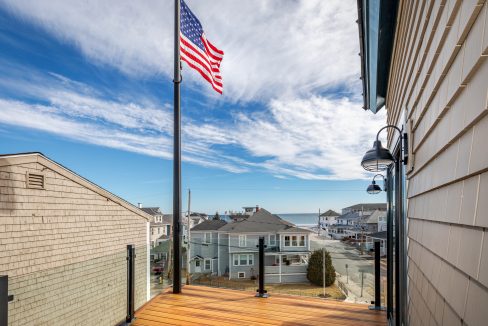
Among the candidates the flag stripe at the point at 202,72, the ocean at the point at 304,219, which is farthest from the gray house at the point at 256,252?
the ocean at the point at 304,219

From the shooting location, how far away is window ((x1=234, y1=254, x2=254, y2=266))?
82.1 feet

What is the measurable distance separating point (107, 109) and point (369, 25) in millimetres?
15332

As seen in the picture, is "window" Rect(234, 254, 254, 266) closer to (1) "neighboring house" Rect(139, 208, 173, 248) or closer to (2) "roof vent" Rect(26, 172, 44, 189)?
(1) "neighboring house" Rect(139, 208, 173, 248)

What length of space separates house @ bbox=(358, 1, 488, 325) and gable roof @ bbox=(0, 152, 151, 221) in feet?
28.0

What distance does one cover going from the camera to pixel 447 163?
1.21 m

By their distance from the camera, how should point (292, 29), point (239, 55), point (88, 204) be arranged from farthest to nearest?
1. point (88, 204)
2. point (239, 55)
3. point (292, 29)

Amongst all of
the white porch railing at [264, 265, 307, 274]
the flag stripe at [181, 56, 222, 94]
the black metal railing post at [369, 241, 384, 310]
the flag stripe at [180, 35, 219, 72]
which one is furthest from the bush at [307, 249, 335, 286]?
the flag stripe at [180, 35, 219, 72]

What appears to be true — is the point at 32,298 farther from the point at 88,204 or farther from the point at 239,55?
the point at 88,204

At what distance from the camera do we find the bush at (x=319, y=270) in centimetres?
2186

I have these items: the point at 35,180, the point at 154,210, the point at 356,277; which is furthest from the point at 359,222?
the point at 35,180

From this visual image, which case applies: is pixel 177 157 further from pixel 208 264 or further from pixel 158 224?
pixel 158 224

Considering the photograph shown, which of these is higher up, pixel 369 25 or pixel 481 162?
pixel 369 25

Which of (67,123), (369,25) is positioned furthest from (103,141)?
(369,25)

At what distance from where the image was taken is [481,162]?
792 mm
